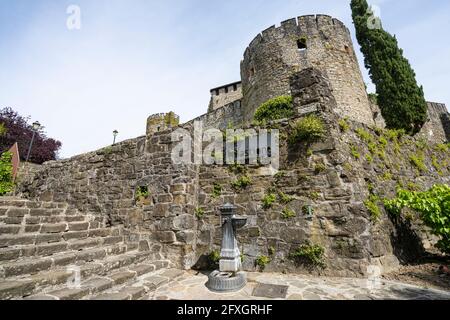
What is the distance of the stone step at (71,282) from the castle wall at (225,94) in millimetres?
24763

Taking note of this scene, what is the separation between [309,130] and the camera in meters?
4.65

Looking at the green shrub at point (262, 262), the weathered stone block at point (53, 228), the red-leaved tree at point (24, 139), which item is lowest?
the green shrub at point (262, 262)

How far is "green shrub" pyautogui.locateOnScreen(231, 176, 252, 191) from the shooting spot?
16.2 ft

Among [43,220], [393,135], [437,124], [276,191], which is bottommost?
[43,220]

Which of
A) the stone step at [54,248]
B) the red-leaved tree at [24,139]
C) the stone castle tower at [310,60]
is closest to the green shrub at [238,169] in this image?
the stone step at [54,248]

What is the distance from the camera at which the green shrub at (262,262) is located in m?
4.36

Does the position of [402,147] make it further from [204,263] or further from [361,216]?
[204,263]

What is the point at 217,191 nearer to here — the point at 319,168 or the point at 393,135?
the point at 319,168

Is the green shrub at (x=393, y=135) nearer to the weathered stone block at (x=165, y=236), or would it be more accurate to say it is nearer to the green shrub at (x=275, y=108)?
the green shrub at (x=275, y=108)

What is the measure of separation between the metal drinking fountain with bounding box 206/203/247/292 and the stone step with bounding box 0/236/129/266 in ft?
7.41

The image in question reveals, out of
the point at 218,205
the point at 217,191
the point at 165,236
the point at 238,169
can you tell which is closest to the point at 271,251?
the point at 218,205

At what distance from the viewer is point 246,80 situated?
16.7 meters

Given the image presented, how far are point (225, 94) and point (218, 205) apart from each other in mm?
24585
